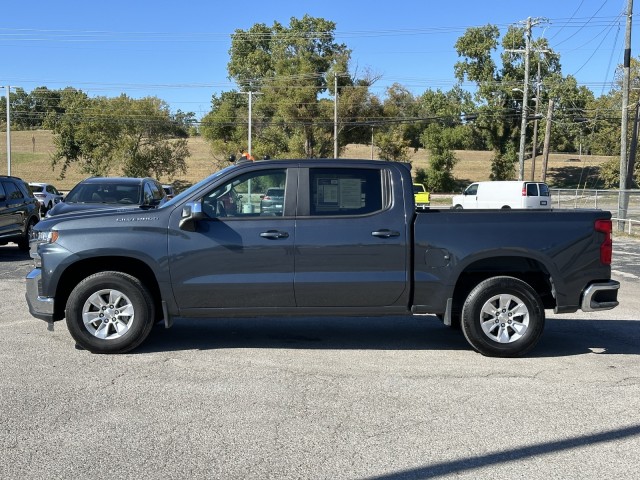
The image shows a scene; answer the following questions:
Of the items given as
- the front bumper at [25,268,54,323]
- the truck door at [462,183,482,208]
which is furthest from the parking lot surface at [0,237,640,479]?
the truck door at [462,183,482,208]

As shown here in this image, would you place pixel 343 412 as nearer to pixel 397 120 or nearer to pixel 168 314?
pixel 168 314

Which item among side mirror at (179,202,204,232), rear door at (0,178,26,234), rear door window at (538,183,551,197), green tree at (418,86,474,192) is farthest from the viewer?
green tree at (418,86,474,192)

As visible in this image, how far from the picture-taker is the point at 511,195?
34.0 metres

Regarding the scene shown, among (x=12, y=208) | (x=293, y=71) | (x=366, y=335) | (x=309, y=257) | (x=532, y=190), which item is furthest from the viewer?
(x=293, y=71)

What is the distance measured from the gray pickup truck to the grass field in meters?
54.8

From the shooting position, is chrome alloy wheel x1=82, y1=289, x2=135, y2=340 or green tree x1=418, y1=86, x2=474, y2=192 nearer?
chrome alloy wheel x1=82, y1=289, x2=135, y2=340

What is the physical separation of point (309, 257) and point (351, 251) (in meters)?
0.41

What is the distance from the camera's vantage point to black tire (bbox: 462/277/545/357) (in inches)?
263

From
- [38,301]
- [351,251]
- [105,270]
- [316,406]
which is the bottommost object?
[316,406]

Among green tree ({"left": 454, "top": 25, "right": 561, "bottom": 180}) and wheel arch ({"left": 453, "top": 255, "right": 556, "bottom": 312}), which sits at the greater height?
green tree ({"left": 454, "top": 25, "right": 561, "bottom": 180})

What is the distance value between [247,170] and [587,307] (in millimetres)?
3666

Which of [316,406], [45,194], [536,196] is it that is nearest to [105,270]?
[316,406]

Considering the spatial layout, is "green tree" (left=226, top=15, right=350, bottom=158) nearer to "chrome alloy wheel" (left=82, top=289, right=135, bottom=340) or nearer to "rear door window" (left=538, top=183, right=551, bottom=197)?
"rear door window" (left=538, top=183, right=551, bottom=197)

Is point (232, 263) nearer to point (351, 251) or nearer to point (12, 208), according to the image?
point (351, 251)
